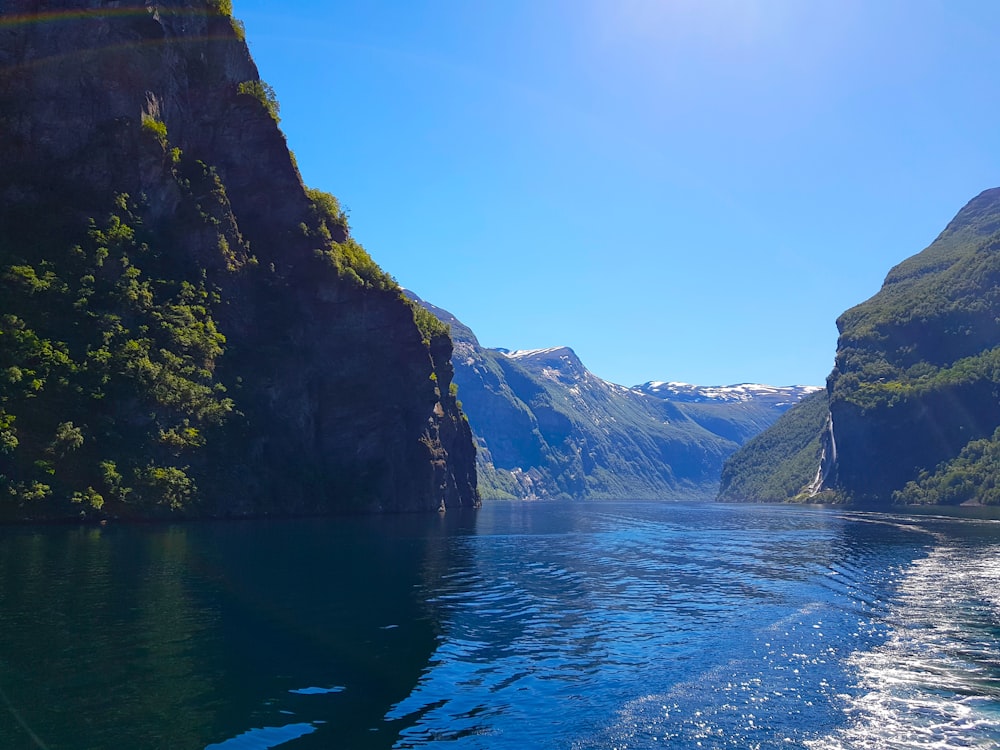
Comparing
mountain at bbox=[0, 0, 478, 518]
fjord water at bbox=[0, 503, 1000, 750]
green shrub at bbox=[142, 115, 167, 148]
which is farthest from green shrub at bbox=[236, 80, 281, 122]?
fjord water at bbox=[0, 503, 1000, 750]

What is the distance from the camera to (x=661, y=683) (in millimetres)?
23734

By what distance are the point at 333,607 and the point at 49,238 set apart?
78132 millimetres

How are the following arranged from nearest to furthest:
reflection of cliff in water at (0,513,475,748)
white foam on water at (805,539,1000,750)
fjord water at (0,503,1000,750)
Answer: reflection of cliff in water at (0,513,475,748) → fjord water at (0,503,1000,750) → white foam on water at (805,539,1000,750)

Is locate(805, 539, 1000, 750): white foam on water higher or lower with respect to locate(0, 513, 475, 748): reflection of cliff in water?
lower

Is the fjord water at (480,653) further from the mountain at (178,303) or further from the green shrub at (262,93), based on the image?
the green shrub at (262,93)

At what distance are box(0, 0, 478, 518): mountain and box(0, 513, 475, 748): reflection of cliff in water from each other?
3126cm

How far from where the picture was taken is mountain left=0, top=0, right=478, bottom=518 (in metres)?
78.8

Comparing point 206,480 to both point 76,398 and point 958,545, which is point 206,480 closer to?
point 76,398

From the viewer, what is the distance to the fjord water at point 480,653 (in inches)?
739

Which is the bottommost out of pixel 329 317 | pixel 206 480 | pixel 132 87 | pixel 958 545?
pixel 958 545

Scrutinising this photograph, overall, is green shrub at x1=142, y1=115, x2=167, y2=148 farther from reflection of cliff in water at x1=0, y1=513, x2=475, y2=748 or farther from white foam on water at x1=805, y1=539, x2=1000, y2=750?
white foam on water at x1=805, y1=539, x2=1000, y2=750

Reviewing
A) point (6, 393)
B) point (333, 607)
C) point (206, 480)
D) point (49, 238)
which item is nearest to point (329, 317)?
point (206, 480)

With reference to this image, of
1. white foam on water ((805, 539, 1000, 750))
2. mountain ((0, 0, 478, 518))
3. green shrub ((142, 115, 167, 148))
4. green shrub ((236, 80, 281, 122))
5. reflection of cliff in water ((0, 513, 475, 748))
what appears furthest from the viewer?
green shrub ((236, 80, 281, 122))

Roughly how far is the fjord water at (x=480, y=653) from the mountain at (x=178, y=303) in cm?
2858
